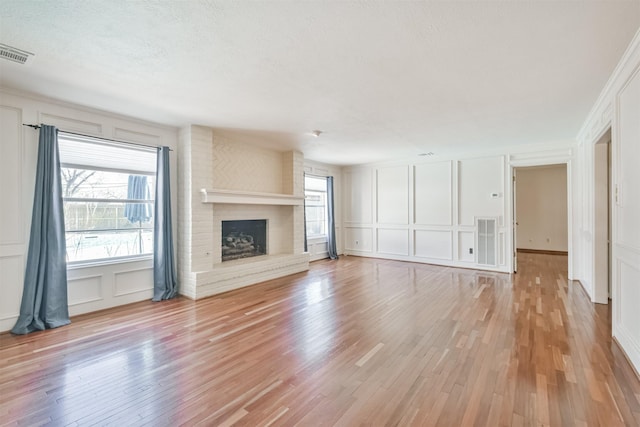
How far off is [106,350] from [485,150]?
6.99 m

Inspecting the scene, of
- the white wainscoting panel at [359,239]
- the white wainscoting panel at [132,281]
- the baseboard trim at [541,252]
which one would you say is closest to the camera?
the white wainscoting panel at [132,281]

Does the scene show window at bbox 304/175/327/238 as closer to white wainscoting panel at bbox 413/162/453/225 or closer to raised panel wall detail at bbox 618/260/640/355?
white wainscoting panel at bbox 413/162/453/225

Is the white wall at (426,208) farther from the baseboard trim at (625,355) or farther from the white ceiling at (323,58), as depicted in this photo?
the baseboard trim at (625,355)

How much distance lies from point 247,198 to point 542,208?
8265 mm

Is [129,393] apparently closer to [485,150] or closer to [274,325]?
[274,325]

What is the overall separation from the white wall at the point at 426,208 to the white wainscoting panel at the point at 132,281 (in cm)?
539

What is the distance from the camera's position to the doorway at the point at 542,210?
809 cm

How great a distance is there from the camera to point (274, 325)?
Answer: 11.0 feet

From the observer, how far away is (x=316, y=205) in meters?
7.80

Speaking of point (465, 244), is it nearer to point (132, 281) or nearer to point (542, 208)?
point (542, 208)

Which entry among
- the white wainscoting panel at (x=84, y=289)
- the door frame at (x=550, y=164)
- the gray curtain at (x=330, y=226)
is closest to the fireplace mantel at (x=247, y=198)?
the gray curtain at (x=330, y=226)

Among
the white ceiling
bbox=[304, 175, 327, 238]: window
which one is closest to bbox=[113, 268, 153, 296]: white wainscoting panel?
the white ceiling

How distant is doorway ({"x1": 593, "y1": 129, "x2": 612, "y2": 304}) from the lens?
404 centimetres

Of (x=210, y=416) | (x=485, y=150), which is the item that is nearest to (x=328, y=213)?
(x=485, y=150)
